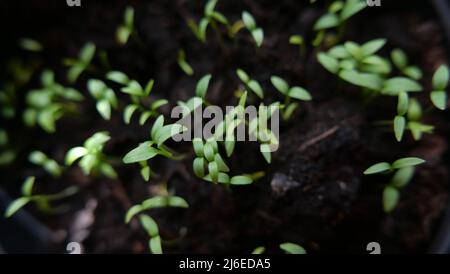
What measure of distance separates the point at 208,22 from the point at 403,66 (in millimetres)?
587

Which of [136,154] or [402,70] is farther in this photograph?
[402,70]

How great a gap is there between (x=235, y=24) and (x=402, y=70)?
1.67 feet

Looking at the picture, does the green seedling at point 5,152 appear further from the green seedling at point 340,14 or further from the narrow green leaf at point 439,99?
the narrow green leaf at point 439,99

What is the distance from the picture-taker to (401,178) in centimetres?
111

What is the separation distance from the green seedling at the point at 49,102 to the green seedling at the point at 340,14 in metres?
0.78

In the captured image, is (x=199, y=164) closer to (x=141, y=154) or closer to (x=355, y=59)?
(x=141, y=154)

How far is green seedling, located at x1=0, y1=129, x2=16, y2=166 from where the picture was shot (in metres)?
1.50

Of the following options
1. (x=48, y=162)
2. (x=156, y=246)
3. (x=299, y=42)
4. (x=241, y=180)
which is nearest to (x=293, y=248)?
(x=241, y=180)

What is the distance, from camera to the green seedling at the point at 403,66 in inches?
49.4

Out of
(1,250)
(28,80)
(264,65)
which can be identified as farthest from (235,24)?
(1,250)

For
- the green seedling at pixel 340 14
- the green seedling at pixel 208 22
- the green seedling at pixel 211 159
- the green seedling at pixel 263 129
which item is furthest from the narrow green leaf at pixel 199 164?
the green seedling at pixel 340 14

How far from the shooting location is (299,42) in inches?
48.5

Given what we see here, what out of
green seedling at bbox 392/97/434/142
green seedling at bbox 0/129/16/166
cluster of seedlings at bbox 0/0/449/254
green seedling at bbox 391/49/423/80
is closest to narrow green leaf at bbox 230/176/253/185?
cluster of seedlings at bbox 0/0/449/254

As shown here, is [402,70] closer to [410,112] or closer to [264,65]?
[410,112]
